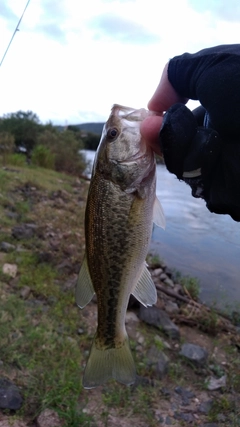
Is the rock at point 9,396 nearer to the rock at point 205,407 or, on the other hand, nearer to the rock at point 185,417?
the rock at point 185,417

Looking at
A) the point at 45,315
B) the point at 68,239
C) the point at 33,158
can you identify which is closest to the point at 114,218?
the point at 45,315

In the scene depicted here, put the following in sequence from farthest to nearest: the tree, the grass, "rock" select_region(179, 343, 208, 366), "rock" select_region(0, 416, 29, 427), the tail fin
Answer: the tree
"rock" select_region(179, 343, 208, 366)
the grass
"rock" select_region(0, 416, 29, 427)
the tail fin

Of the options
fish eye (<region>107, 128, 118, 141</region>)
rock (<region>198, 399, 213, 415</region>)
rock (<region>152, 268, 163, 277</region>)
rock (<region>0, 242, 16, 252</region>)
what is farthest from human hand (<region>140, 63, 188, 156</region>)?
rock (<region>152, 268, 163, 277</region>)

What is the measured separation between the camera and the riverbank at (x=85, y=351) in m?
4.14

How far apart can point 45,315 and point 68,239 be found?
369cm

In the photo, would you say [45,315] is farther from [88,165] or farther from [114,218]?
[88,165]

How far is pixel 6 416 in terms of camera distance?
3.81 m

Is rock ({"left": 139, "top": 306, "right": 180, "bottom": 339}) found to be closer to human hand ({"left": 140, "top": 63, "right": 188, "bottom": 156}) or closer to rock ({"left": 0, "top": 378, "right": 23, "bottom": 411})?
rock ({"left": 0, "top": 378, "right": 23, "bottom": 411})

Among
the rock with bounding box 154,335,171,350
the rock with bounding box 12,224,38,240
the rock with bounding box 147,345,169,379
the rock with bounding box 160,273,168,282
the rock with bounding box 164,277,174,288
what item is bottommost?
the rock with bounding box 12,224,38,240

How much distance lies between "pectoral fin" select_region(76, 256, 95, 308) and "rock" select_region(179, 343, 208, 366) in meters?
3.50

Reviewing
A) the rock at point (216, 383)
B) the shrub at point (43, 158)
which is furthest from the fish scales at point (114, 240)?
the shrub at point (43, 158)

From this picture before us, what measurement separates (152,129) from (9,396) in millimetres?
2827

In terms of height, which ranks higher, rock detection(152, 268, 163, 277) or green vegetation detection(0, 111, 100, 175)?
rock detection(152, 268, 163, 277)

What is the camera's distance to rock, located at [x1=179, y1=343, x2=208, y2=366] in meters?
5.81
